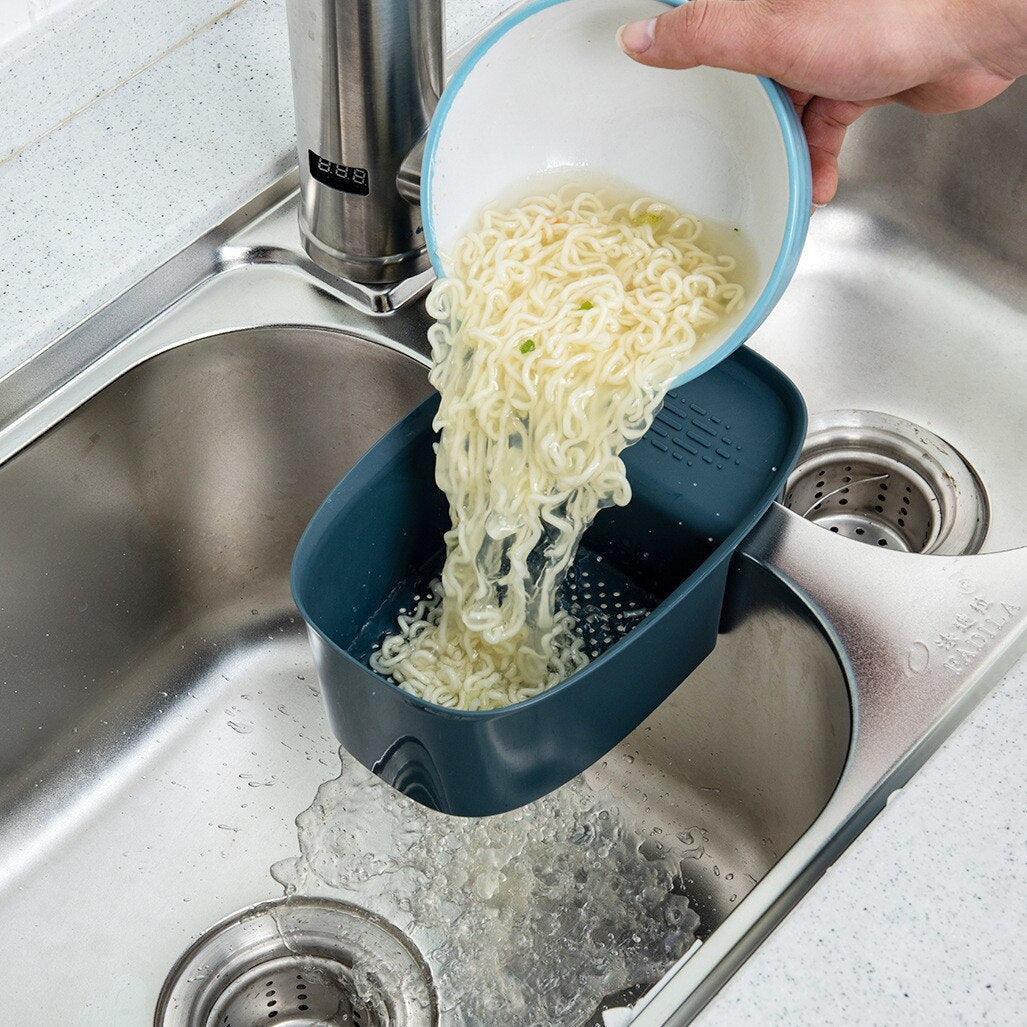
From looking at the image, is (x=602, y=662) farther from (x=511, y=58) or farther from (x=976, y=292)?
(x=976, y=292)

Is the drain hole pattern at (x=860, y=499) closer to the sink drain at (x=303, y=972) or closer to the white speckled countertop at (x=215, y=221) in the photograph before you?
the white speckled countertop at (x=215, y=221)

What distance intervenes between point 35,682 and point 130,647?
0.11 metres

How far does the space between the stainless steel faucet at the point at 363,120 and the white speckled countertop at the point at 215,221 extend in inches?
5.2

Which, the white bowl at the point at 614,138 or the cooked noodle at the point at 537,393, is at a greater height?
the white bowl at the point at 614,138

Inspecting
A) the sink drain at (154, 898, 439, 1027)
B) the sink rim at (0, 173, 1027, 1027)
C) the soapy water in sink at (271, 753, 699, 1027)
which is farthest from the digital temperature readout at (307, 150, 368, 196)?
the sink drain at (154, 898, 439, 1027)

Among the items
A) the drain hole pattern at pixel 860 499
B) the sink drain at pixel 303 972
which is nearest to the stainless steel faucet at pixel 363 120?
the drain hole pattern at pixel 860 499

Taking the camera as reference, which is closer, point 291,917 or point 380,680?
point 380,680

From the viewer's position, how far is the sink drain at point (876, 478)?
139cm

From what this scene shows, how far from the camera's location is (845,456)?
143cm

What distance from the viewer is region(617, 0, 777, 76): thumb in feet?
2.96

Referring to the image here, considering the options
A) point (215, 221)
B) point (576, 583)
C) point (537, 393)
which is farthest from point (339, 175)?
point (576, 583)

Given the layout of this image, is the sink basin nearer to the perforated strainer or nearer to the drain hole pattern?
the perforated strainer

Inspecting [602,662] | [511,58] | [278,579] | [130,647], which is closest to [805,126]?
[511,58]

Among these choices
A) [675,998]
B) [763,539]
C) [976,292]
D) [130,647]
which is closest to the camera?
[675,998]
